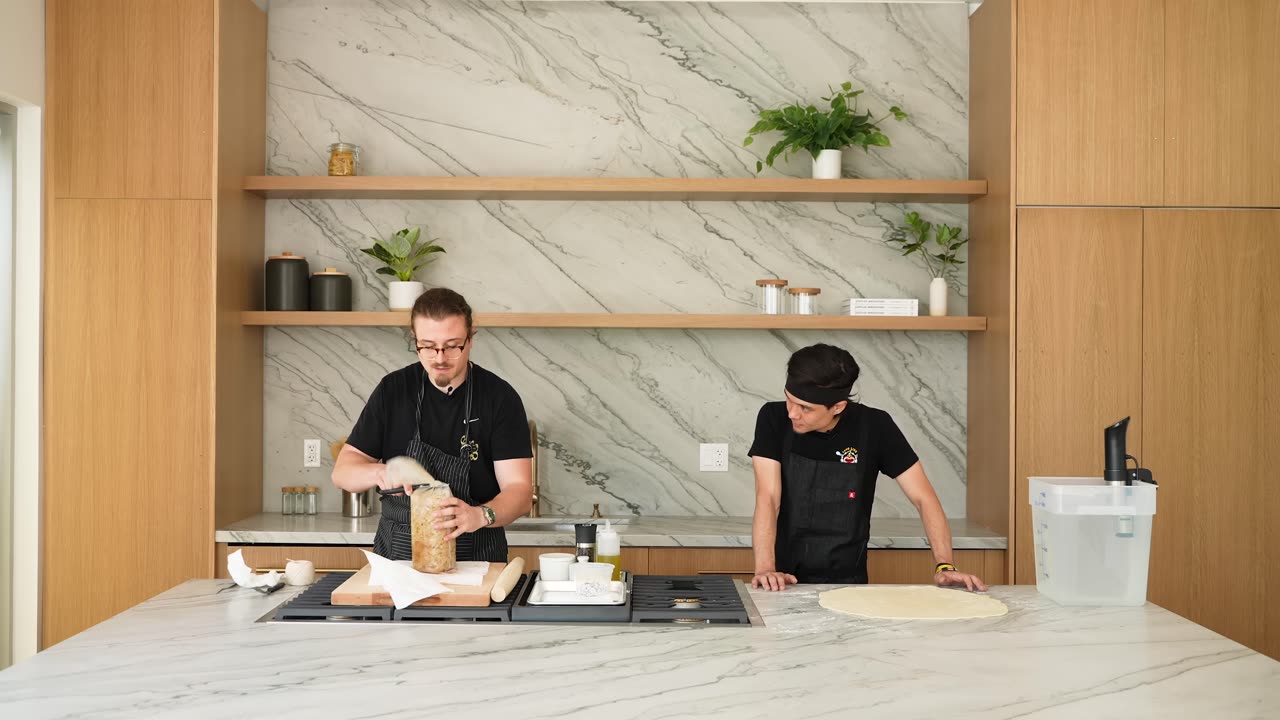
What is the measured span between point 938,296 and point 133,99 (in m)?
2.96

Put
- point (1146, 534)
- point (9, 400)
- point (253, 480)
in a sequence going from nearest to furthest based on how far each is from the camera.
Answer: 1. point (1146, 534)
2. point (9, 400)
3. point (253, 480)

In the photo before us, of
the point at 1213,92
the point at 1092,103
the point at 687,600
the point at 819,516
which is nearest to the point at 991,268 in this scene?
the point at 1092,103

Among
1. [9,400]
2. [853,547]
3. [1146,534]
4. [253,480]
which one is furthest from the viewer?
[253,480]

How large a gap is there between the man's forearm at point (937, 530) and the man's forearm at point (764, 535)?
39 cm

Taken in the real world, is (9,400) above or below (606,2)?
below

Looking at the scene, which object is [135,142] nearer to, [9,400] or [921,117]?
[9,400]

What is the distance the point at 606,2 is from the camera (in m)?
4.07

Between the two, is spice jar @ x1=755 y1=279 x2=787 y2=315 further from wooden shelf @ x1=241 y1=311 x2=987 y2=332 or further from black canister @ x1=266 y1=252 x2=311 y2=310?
black canister @ x1=266 y1=252 x2=311 y2=310

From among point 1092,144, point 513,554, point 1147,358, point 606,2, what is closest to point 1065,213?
point 1092,144

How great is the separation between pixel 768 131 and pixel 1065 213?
1135mm

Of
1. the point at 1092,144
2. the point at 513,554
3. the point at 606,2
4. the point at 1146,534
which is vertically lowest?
the point at 513,554

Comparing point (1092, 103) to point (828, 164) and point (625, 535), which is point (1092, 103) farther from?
point (625, 535)

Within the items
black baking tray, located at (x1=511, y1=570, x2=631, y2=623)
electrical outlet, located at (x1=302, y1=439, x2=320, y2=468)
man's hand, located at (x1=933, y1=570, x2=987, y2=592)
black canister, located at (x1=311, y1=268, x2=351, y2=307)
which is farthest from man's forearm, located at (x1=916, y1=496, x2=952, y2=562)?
electrical outlet, located at (x1=302, y1=439, x2=320, y2=468)

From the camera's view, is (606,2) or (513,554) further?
(606,2)
